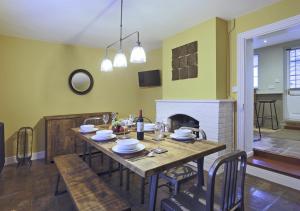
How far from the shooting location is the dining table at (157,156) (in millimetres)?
1300

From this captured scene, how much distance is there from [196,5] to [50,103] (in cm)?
350

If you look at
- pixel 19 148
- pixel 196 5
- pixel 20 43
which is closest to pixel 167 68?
pixel 196 5

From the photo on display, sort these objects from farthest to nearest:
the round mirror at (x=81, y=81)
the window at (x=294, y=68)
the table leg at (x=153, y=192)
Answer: the window at (x=294, y=68) → the round mirror at (x=81, y=81) → the table leg at (x=153, y=192)

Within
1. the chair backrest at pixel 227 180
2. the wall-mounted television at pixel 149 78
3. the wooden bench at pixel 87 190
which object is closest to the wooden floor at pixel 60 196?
the wooden bench at pixel 87 190

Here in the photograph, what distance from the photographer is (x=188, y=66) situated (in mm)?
3549

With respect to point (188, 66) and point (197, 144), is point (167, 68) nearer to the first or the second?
point (188, 66)

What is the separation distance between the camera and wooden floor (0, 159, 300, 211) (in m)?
2.17

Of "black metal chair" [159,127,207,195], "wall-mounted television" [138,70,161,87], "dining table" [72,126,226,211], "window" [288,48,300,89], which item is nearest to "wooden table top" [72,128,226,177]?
"dining table" [72,126,226,211]

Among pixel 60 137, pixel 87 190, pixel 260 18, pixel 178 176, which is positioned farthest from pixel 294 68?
pixel 60 137

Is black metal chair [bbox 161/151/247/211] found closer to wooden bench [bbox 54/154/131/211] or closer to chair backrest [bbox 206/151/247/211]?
chair backrest [bbox 206/151/247/211]

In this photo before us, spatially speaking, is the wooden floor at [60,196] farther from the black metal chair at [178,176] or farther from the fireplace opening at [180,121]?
the fireplace opening at [180,121]

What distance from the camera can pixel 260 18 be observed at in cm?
280

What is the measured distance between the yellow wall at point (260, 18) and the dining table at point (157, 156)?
182 cm

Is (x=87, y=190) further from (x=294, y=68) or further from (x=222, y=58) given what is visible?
(x=294, y=68)
